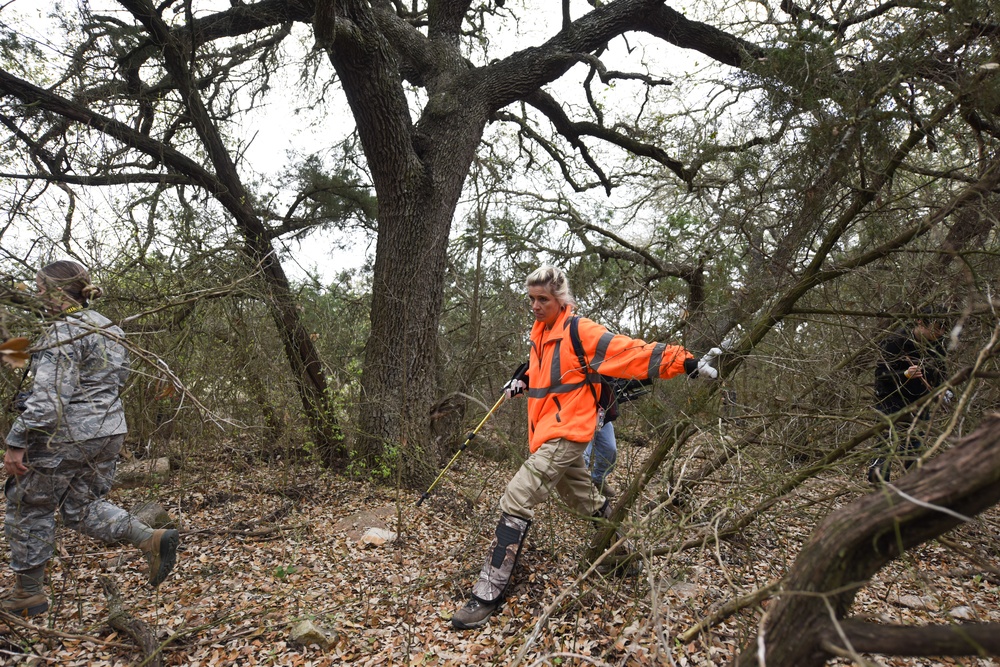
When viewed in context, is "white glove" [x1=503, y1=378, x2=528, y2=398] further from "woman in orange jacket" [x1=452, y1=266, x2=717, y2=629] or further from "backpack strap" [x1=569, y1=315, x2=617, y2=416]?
"backpack strap" [x1=569, y1=315, x2=617, y2=416]

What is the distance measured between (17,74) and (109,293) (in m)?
2.52

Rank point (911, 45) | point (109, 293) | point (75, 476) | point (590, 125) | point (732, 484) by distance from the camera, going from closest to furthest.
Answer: point (732, 484), point (911, 45), point (75, 476), point (109, 293), point (590, 125)

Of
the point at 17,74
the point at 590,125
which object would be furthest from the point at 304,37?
the point at 590,125

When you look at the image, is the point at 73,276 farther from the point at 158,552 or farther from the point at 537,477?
the point at 537,477

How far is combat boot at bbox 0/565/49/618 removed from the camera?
9.89 ft

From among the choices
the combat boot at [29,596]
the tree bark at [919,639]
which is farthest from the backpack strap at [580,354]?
the combat boot at [29,596]

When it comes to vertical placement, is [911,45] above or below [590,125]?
below

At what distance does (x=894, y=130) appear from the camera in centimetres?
310

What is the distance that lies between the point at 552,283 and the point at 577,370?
0.58 meters

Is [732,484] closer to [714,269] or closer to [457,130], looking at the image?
[714,269]

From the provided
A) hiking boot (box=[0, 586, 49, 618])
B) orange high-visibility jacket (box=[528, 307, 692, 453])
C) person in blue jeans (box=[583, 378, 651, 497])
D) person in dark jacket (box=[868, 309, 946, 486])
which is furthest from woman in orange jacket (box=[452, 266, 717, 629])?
hiking boot (box=[0, 586, 49, 618])

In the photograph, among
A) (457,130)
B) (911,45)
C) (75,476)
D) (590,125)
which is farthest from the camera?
(590,125)

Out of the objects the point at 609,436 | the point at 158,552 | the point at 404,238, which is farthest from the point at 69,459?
the point at 609,436

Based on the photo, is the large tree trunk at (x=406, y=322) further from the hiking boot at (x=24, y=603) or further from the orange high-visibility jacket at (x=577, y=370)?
the hiking boot at (x=24, y=603)
